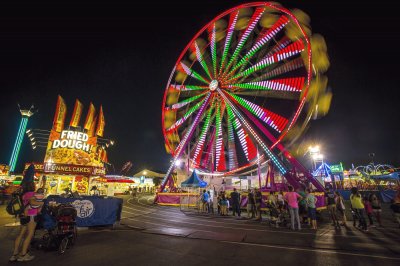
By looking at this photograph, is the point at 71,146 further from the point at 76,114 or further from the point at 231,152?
the point at 231,152

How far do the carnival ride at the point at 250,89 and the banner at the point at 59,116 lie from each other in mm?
16925

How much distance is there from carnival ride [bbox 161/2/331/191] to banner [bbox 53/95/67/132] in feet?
55.5

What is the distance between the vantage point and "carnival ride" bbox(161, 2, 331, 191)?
14172 millimetres

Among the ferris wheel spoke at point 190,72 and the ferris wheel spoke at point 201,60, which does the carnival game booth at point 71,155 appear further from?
the ferris wheel spoke at point 201,60

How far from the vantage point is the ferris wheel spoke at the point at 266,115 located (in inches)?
600

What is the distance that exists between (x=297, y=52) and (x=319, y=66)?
177cm

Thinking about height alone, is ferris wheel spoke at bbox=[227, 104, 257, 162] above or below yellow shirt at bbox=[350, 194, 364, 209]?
above

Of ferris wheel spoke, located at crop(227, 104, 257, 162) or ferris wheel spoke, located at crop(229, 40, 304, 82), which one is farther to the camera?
ferris wheel spoke, located at crop(227, 104, 257, 162)

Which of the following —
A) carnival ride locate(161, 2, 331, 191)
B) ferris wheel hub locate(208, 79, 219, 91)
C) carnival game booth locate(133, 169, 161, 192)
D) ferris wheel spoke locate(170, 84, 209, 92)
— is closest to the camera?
carnival ride locate(161, 2, 331, 191)

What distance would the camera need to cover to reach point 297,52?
14.7 m

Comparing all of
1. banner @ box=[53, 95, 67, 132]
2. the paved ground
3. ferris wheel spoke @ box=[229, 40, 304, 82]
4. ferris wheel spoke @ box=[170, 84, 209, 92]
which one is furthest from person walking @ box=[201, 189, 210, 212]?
banner @ box=[53, 95, 67, 132]

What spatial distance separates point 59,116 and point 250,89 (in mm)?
26993

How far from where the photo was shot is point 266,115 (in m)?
16.6

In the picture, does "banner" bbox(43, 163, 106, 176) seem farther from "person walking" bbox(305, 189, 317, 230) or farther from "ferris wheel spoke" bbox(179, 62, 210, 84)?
"person walking" bbox(305, 189, 317, 230)
